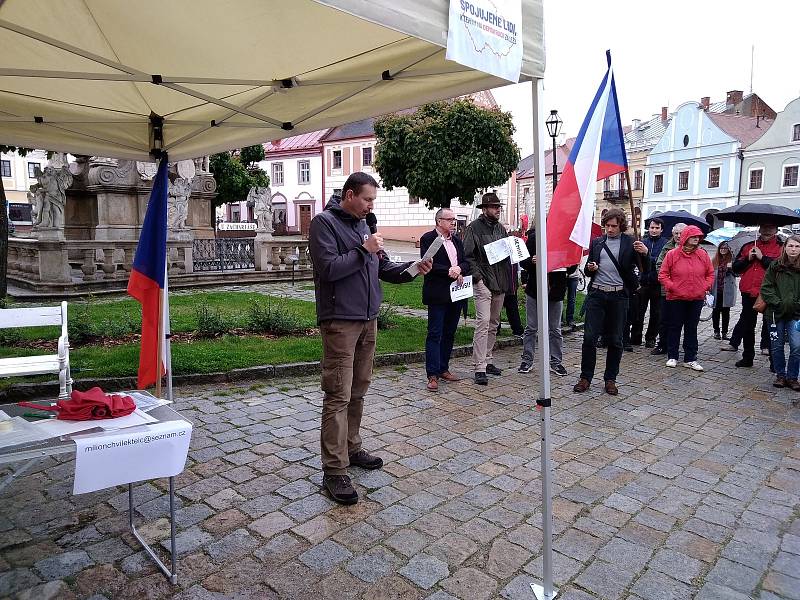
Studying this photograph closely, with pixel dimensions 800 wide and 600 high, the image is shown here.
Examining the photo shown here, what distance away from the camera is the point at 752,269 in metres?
8.52

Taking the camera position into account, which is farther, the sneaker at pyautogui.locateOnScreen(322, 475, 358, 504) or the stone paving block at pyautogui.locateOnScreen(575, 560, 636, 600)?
the sneaker at pyautogui.locateOnScreen(322, 475, 358, 504)

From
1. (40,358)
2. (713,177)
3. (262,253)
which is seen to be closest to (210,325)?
(40,358)

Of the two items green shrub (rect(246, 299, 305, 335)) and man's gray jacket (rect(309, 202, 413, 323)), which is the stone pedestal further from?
man's gray jacket (rect(309, 202, 413, 323))

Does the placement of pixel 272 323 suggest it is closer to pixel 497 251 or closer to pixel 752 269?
pixel 497 251

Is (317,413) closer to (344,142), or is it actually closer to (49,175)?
(49,175)

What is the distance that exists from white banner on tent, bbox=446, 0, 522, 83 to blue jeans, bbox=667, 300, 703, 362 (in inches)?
254

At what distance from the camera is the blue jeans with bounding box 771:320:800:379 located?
713cm

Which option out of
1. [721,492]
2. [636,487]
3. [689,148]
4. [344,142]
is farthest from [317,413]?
[689,148]

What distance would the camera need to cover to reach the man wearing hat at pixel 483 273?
23.7 ft

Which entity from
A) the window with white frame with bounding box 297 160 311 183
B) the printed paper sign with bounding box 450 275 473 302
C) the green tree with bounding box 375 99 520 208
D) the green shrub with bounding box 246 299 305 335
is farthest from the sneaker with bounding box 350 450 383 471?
the window with white frame with bounding box 297 160 311 183

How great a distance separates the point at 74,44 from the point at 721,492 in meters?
5.65

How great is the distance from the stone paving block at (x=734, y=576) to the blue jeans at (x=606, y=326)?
368 cm

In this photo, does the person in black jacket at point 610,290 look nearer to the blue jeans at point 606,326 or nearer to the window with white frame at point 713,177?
the blue jeans at point 606,326

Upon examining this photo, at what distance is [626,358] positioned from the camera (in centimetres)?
912
